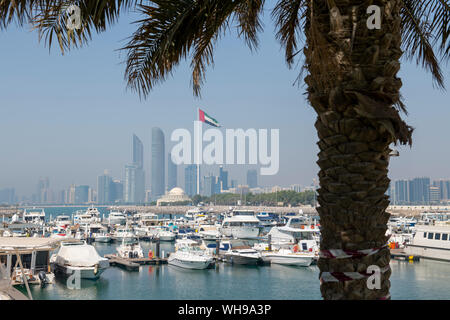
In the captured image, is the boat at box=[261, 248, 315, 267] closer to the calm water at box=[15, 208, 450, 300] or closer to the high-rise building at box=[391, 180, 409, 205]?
the calm water at box=[15, 208, 450, 300]

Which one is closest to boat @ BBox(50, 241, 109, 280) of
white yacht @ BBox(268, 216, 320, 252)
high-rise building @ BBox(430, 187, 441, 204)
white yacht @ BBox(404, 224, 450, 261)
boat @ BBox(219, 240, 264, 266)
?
boat @ BBox(219, 240, 264, 266)

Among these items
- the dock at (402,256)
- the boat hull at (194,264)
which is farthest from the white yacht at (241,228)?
the boat hull at (194,264)

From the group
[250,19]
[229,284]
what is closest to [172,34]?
[250,19]

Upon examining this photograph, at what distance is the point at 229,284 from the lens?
2548 cm

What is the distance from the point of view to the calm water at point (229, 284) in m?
23.0

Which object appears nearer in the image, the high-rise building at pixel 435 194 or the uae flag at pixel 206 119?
the uae flag at pixel 206 119

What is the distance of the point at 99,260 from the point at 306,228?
66.9ft

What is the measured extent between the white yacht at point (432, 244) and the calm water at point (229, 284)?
1.70 metres

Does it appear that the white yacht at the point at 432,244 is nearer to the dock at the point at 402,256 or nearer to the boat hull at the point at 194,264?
the dock at the point at 402,256

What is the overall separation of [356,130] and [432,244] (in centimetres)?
3440

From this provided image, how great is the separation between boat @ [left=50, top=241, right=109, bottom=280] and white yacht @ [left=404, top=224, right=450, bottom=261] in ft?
78.5
